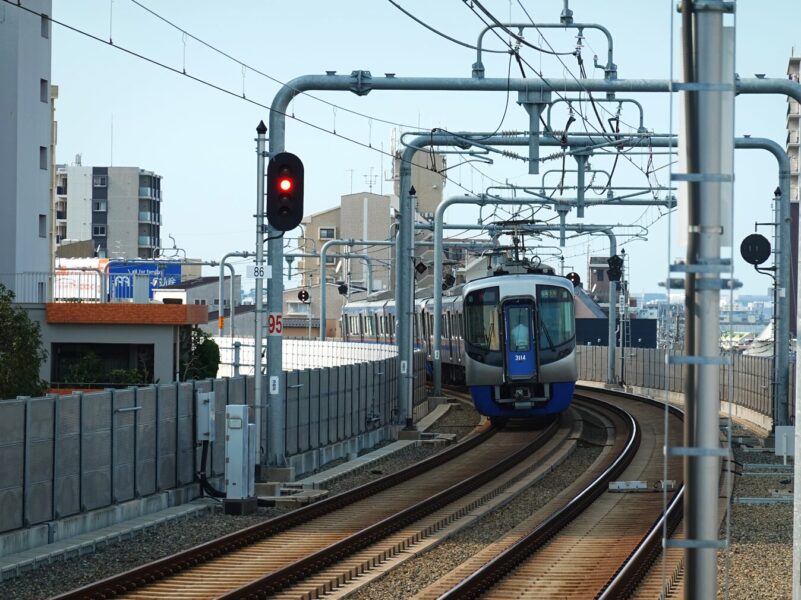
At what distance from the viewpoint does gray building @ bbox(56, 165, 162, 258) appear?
116 meters

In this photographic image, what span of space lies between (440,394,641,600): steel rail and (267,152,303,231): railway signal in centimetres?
514

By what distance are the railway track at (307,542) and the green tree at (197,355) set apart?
12890 millimetres

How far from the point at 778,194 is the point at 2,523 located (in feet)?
57.0

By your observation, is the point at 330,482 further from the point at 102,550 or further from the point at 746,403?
the point at 746,403

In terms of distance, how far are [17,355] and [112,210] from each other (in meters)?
89.8

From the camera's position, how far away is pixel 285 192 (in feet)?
58.9

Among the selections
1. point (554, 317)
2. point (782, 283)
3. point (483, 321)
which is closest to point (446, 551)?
point (782, 283)

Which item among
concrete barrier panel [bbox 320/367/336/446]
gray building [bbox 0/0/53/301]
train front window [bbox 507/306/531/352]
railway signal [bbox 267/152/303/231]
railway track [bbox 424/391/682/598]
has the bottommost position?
railway track [bbox 424/391/682/598]

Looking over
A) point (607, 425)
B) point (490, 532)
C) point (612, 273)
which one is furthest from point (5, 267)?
point (490, 532)

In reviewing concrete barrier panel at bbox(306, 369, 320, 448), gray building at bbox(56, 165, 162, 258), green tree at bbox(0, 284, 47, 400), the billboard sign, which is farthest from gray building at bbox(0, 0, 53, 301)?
gray building at bbox(56, 165, 162, 258)

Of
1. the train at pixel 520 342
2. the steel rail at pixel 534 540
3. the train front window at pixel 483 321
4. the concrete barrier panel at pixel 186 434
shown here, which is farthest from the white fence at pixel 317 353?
the concrete barrier panel at pixel 186 434

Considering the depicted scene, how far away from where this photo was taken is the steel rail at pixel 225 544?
1162 cm

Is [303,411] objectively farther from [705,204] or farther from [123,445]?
[705,204]

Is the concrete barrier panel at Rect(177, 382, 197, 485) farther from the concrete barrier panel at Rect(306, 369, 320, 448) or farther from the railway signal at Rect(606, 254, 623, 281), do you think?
the railway signal at Rect(606, 254, 623, 281)
